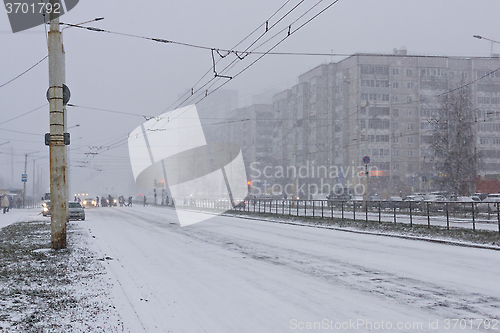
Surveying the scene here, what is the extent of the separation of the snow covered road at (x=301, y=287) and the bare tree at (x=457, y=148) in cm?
2921

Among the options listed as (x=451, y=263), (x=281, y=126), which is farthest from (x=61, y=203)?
(x=281, y=126)

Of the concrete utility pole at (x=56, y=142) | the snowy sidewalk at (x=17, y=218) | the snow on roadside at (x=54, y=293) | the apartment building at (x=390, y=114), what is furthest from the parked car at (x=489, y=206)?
the apartment building at (x=390, y=114)

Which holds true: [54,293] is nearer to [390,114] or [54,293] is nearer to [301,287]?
[301,287]

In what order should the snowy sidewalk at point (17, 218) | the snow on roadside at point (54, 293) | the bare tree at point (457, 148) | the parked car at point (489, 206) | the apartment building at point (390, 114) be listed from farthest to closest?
1. the apartment building at point (390, 114)
2. the bare tree at point (457, 148)
3. the snowy sidewalk at point (17, 218)
4. the parked car at point (489, 206)
5. the snow on roadside at point (54, 293)

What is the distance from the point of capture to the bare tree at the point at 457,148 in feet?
138

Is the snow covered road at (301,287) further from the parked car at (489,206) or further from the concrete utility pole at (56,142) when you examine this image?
the parked car at (489,206)

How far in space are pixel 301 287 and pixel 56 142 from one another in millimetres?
9764

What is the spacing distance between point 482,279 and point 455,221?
18.5m

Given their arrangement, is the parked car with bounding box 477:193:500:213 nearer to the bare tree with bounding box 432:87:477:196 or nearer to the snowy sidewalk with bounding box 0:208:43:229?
the bare tree with bounding box 432:87:477:196

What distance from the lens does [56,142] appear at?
14.7 metres

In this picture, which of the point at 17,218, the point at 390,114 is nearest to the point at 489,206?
the point at 17,218

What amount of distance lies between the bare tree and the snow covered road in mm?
29211

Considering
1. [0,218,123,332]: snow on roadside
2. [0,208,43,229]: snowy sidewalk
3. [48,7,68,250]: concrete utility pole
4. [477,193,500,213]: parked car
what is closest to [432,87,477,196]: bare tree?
[477,193,500,213]: parked car

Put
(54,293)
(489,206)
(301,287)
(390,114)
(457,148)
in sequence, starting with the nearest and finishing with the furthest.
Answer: (54,293) → (301,287) → (489,206) → (457,148) → (390,114)
